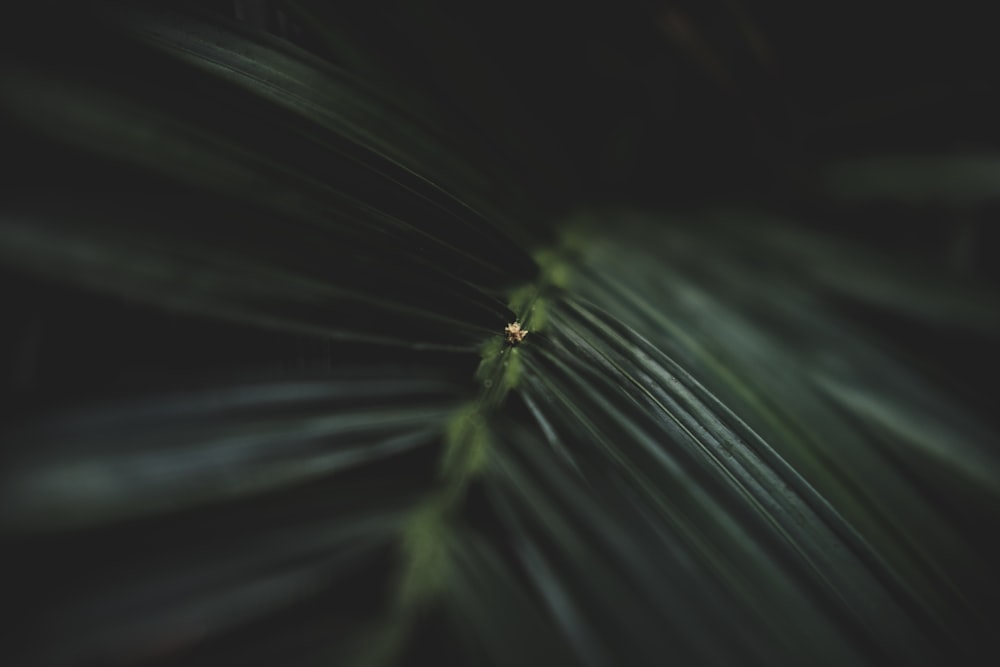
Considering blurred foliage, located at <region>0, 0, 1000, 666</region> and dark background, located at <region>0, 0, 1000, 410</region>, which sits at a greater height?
dark background, located at <region>0, 0, 1000, 410</region>

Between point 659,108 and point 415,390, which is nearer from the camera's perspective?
point 415,390

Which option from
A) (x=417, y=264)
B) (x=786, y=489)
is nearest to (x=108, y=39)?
(x=417, y=264)

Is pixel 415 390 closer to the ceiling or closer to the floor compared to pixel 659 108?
closer to the floor

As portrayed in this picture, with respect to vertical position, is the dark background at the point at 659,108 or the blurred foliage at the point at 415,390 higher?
the dark background at the point at 659,108

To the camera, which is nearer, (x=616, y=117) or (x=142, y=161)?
(x=142, y=161)

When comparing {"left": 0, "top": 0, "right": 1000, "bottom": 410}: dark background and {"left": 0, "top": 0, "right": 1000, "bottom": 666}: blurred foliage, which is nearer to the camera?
{"left": 0, "top": 0, "right": 1000, "bottom": 666}: blurred foliage

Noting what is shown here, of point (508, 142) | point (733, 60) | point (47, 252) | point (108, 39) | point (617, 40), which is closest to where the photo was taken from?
point (47, 252)

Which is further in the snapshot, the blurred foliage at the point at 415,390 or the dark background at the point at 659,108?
the dark background at the point at 659,108

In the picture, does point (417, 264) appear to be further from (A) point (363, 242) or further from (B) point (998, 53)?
(B) point (998, 53)
